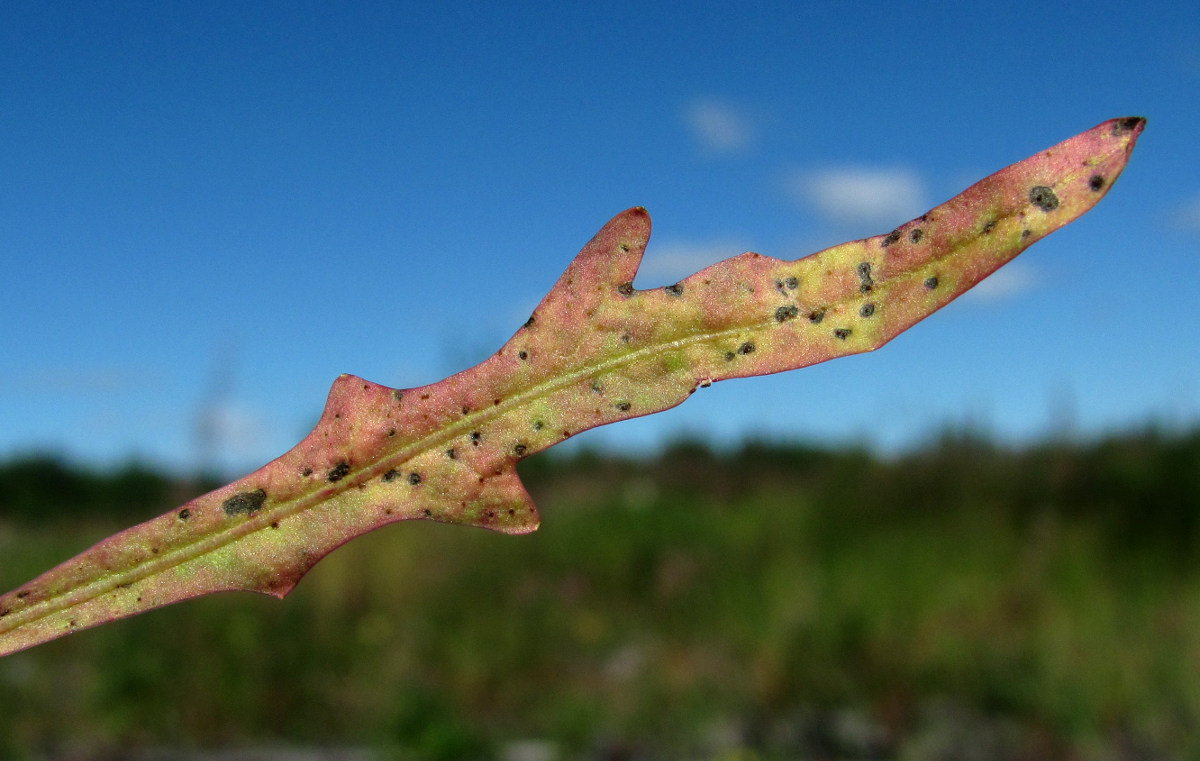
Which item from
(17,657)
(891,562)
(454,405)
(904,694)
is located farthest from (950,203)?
(891,562)

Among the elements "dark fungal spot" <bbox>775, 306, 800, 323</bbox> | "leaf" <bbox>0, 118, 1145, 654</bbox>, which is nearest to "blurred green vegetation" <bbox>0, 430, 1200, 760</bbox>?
"leaf" <bbox>0, 118, 1145, 654</bbox>

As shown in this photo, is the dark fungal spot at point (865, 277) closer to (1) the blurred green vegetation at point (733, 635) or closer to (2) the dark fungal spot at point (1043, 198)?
(2) the dark fungal spot at point (1043, 198)

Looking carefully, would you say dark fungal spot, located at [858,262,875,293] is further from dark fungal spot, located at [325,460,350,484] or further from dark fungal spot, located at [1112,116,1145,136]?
dark fungal spot, located at [325,460,350,484]

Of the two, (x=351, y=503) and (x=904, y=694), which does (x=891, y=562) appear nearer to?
(x=904, y=694)

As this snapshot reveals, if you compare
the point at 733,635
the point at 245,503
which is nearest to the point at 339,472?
the point at 245,503

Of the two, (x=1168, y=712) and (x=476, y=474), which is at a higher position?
(x=476, y=474)

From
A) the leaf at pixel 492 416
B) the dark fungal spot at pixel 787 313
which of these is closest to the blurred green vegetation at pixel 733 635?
the leaf at pixel 492 416
